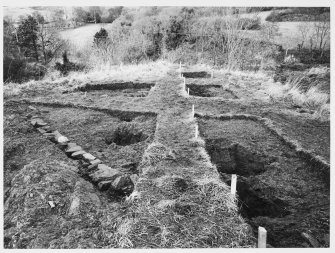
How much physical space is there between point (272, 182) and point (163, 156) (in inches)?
74.6

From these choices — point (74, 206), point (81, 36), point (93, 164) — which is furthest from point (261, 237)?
point (81, 36)

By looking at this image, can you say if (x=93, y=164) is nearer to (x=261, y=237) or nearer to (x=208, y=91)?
(x=261, y=237)

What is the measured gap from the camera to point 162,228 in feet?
10.3

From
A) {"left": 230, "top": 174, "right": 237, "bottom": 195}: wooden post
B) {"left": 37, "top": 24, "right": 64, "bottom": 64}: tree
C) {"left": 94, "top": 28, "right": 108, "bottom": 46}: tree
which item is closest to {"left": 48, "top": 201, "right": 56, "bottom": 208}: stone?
{"left": 230, "top": 174, "right": 237, "bottom": 195}: wooden post

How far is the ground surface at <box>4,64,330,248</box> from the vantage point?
3.12 metres

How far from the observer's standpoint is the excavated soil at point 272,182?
3562mm

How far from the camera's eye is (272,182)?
4570mm

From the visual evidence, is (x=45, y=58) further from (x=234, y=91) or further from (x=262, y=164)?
(x=262, y=164)

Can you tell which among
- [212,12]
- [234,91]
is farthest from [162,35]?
[234,91]

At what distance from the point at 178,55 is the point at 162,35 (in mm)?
2122

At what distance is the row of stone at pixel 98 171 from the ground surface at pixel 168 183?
0.47 ft

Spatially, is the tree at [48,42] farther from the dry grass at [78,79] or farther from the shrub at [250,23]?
the shrub at [250,23]

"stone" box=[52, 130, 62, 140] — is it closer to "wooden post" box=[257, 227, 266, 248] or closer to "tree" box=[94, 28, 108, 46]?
"wooden post" box=[257, 227, 266, 248]

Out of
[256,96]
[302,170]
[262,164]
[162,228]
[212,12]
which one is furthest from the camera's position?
[212,12]
